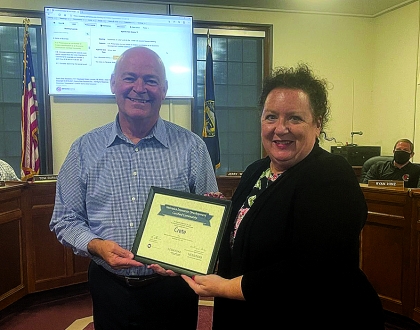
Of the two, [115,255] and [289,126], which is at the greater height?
[289,126]

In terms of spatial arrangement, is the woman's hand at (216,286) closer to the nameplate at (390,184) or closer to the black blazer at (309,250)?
the black blazer at (309,250)

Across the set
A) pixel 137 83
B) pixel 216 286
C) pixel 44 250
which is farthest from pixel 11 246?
pixel 216 286

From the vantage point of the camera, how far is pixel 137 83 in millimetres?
1425

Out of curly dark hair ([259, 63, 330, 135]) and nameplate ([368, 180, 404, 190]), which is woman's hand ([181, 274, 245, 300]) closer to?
curly dark hair ([259, 63, 330, 135])

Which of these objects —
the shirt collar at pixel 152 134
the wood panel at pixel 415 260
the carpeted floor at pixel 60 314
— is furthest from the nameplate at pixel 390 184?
the shirt collar at pixel 152 134

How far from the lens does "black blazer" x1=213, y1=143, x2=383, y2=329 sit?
1.03 m

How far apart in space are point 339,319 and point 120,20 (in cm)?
393

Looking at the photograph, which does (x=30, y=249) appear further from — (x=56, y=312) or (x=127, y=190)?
(x=127, y=190)

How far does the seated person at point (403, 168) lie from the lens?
4.05m

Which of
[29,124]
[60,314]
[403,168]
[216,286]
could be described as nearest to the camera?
[216,286]

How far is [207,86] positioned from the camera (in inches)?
181

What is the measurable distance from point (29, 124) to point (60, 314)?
6.51ft

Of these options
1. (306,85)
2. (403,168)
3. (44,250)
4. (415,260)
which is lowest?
(44,250)

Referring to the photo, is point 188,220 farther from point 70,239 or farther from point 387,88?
point 387,88
